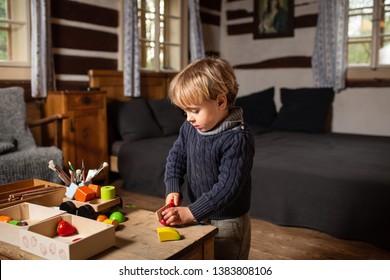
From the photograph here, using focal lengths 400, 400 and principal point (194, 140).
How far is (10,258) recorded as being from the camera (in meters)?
1.10

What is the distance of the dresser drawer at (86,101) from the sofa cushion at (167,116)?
2.27ft

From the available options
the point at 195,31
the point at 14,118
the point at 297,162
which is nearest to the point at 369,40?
the point at 195,31

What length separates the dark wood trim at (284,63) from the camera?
5.10m

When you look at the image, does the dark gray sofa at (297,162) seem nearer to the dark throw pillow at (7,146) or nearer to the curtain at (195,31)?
the curtain at (195,31)

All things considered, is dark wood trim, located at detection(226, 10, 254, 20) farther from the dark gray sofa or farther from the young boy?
the young boy

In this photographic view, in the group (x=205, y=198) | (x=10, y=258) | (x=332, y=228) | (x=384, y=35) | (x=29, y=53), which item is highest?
(x=384, y=35)

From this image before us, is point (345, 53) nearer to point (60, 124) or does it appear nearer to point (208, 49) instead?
point (208, 49)

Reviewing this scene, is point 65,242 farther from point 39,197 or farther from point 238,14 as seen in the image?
point 238,14

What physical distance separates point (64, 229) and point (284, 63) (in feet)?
15.1

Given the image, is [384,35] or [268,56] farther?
[268,56]

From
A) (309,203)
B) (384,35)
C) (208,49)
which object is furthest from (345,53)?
(309,203)

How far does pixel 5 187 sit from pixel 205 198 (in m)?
0.88

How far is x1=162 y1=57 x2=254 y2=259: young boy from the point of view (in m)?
1.24

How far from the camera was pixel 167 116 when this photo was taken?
4.38 meters
